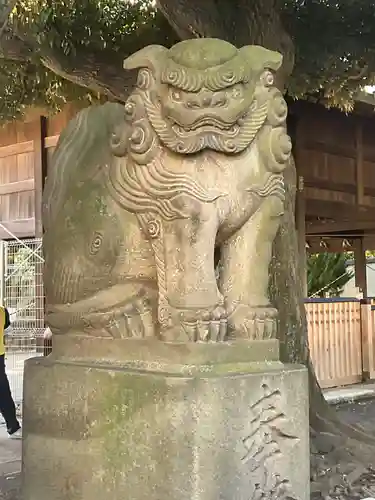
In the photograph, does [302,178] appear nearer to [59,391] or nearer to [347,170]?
[347,170]

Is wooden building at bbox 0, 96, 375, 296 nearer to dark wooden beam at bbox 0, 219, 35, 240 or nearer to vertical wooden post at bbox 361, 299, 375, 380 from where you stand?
dark wooden beam at bbox 0, 219, 35, 240

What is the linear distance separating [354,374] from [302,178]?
2801mm

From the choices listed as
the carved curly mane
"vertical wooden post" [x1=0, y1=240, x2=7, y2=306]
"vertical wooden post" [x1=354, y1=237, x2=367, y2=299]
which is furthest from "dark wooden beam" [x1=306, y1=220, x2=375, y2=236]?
the carved curly mane

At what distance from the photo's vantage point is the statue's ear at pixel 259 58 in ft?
9.63

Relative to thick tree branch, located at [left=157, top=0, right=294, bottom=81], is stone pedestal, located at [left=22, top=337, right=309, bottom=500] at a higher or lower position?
lower

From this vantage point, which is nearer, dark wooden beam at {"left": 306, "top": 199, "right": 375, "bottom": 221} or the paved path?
the paved path

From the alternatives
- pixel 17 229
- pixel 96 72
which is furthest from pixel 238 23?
pixel 17 229

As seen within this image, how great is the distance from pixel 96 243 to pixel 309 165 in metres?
7.60

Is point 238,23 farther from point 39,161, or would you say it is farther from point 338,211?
point 338,211

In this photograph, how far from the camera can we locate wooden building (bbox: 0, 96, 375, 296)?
1021 centimetres

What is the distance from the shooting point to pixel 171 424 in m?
2.63

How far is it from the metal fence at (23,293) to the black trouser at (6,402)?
2.86 metres

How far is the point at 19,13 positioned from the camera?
586 centimetres

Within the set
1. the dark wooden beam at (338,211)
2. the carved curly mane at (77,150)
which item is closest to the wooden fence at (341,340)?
the dark wooden beam at (338,211)
